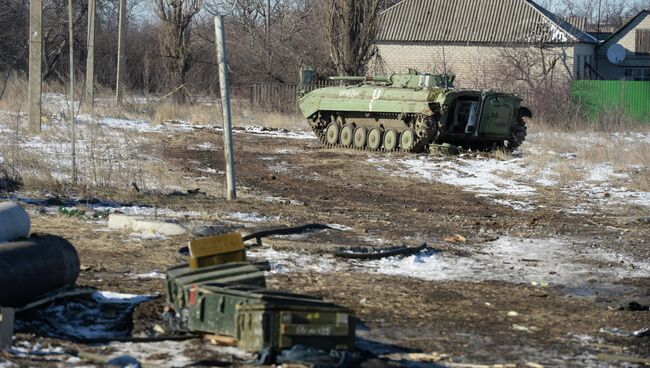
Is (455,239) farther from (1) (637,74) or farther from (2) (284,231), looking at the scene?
(1) (637,74)

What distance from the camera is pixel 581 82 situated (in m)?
39.9

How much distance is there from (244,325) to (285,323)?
306mm

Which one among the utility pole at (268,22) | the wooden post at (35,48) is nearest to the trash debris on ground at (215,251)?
the wooden post at (35,48)

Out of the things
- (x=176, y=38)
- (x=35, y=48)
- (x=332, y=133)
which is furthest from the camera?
(x=176, y=38)

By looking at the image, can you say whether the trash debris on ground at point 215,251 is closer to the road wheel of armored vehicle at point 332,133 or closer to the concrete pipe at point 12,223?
the concrete pipe at point 12,223

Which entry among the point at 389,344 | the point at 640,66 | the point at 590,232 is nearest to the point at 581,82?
the point at 640,66

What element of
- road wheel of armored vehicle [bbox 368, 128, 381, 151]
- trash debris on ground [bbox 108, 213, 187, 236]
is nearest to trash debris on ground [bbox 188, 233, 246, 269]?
trash debris on ground [bbox 108, 213, 187, 236]

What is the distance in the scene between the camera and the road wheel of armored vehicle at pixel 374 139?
2703cm

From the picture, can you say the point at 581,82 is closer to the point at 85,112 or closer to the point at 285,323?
the point at 85,112

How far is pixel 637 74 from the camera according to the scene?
56500mm

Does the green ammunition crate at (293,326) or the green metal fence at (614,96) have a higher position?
the green metal fence at (614,96)

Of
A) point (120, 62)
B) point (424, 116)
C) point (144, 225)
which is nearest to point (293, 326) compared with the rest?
point (144, 225)

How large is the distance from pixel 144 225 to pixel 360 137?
16.1 metres

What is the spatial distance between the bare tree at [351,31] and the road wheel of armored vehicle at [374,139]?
852 centimetres
